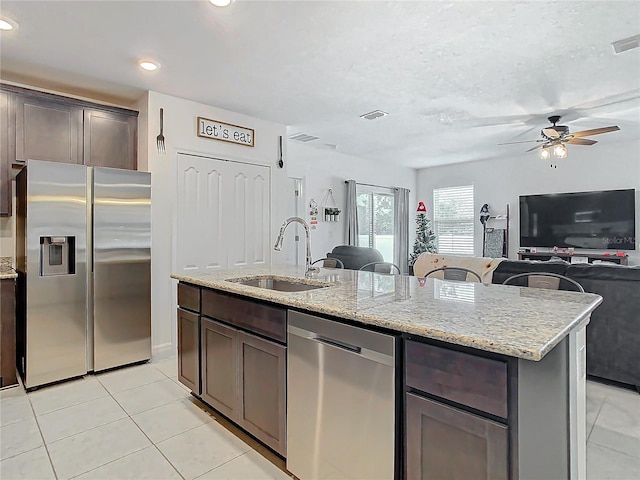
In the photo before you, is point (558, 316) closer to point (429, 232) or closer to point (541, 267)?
point (541, 267)

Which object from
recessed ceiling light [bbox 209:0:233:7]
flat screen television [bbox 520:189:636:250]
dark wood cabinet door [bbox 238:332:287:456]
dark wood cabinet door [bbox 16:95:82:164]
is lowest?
dark wood cabinet door [bbox 238:332:287:456]

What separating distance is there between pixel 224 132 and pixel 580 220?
5853mm

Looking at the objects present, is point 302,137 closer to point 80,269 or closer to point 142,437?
point 80,269

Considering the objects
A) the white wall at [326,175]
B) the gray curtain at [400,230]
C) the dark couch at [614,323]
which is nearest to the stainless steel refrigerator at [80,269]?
the white wall at [326,175]

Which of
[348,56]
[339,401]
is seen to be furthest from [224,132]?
[339,401]

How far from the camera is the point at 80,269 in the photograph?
310cm

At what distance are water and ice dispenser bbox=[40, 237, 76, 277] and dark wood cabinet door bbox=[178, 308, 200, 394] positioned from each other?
1.18m

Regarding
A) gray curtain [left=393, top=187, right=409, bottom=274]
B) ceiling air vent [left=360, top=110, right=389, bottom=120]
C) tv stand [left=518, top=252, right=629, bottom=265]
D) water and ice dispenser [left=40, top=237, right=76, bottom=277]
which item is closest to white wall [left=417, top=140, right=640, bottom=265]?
tv stand [left=518, top=252, right=629, bottom=265]

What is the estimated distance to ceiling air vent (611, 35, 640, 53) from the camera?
272 cm

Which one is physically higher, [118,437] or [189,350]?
[189,350]

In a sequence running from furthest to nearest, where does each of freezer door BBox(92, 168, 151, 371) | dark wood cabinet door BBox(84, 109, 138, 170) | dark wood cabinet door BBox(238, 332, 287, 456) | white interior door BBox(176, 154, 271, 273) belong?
white interior door BBox(176, 154, 271, 273), dark wood cabinet door BBox(84, 109, 138, 170), freezer door BBox(92, 168, 151, 371), dark wood cabinet door BBox(238, 332, 287, 456)

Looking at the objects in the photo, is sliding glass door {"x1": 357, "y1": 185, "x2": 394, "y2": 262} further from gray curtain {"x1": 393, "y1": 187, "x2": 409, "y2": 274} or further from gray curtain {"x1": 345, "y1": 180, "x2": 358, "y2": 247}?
gray curtain {"x1": 345, "y1": 180, "x2": 358, "y2": 247}

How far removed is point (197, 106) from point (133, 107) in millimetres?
673

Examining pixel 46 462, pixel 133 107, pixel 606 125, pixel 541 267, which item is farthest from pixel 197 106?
pixel 606 125
